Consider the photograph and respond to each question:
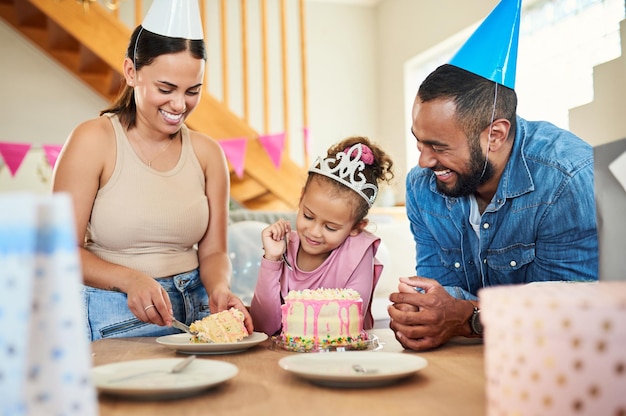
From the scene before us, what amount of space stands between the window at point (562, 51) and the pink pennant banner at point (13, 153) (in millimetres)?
3454

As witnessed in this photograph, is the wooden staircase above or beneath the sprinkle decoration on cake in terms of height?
above

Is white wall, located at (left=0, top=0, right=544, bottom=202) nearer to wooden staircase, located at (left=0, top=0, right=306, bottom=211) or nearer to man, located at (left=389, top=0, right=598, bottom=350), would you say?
wooden staircase, located at (left=0, top=0, right=306, bottom=211)

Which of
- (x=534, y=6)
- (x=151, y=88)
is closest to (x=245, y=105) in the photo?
(x=534, y=6)

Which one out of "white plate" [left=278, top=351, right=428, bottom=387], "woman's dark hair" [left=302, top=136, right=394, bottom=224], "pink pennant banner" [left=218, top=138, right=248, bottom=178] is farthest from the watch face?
"pink pennant banner" [left=218, top=138, right=248, bottom=178]

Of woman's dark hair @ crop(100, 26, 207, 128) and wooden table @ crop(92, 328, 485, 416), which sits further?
woman's dark hair @ crop(100, 26, 207, 128)

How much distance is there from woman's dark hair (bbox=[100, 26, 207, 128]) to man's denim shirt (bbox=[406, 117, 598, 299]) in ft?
2.28

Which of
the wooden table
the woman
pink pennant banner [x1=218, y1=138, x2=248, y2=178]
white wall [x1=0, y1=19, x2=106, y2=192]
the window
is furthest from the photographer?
white wall [x1=0, y1=19, x2=106, y2=192]

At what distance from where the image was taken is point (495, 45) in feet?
4.60

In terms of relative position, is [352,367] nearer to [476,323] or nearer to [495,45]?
[476,323]

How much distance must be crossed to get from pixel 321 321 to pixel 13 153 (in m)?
3.72

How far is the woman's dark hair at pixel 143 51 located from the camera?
1.59 m

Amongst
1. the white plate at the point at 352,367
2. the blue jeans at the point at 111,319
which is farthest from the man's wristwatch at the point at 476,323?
the blue jeans at the point at 111,319

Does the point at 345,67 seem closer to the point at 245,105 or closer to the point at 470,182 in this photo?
the point at 245,105

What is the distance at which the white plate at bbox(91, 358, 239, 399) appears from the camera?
0.72 m
